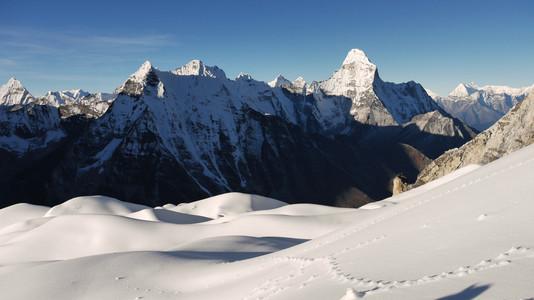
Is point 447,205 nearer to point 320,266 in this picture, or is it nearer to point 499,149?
point 320,266

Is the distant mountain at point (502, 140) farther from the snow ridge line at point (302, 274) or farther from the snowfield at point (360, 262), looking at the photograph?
the snow ridge line at point (302, 274)

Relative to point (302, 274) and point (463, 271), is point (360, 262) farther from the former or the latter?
point (463, 271)

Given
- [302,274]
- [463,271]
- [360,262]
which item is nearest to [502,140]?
[302,274]

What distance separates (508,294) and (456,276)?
62.2 inches

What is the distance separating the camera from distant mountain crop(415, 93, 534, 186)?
222 feet

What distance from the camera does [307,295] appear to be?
1002cm

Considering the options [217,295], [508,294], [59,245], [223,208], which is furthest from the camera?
[223,208]

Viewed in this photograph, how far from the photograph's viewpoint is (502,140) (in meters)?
71.8

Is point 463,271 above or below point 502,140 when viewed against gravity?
below

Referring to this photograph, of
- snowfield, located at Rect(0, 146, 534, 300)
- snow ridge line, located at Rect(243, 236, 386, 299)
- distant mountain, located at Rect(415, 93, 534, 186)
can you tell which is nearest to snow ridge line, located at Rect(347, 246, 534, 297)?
snowfield, located at Rect(0, 146, 534, 300)

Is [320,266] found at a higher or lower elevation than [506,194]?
lower

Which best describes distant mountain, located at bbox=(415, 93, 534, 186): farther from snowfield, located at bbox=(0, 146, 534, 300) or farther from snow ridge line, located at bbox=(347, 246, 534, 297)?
snow ridge line, located at bbox=(347, 246, 534, 297)

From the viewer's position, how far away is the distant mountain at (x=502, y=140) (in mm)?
67812

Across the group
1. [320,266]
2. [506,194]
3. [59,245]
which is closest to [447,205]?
[506,194]
